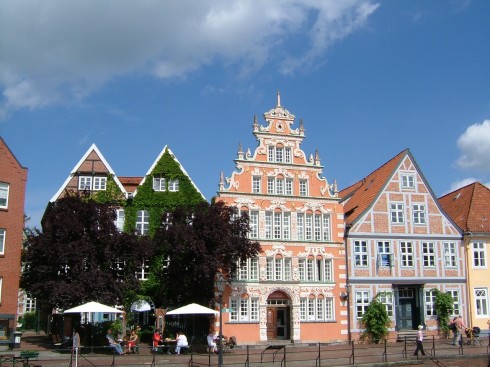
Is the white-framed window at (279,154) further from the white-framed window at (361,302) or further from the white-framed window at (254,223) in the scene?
the white-framed window at (361,302)

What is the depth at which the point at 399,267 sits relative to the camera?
135 feet

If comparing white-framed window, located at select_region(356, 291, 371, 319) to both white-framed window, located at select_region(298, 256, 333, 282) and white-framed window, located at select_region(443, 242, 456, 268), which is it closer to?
white-framed window, located at select_region(298, 256, 333, 282)

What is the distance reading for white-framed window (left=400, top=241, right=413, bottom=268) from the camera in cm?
4153

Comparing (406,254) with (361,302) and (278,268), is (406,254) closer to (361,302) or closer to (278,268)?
(361,302)

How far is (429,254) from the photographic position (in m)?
42.1

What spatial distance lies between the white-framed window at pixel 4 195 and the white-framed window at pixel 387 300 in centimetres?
2404

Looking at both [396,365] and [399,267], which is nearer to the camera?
[396,365]

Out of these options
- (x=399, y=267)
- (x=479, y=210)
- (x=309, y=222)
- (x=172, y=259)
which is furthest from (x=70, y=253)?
(x=479, y=210)

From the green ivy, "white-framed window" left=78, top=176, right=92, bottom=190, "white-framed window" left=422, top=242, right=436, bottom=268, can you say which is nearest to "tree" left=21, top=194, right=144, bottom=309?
the green ivy

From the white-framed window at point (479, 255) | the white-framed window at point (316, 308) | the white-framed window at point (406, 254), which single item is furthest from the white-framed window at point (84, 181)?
the white-framed window at point (479, 255)

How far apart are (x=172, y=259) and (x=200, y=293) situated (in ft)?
8.86

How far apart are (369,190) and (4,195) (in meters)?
24.2

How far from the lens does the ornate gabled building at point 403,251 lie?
4069 cm

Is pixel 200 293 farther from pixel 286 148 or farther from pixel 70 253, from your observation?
Answer: pixel 286 148
